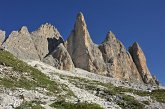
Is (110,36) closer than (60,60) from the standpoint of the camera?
No

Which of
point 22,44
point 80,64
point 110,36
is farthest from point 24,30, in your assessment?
point 110,36

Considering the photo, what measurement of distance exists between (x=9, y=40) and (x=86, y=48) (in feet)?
97.8

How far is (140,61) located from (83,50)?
42842mm

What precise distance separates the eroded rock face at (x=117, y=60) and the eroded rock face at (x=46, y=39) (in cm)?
2028

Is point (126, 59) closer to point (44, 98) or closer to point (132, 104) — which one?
point (132, 104)

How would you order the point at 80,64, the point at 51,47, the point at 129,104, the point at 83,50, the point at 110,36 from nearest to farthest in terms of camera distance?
1. the point at 129,104
2. the point at 80,64
3. the point at 83,50
4. the point at 51,47
5. the point at 110,36

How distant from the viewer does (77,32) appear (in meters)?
162

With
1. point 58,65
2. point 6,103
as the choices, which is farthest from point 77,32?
point 6,103

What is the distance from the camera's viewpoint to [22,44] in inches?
5659

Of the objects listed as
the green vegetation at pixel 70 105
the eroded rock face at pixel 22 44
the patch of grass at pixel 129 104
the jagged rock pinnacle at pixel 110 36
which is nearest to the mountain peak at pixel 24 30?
the eroded rock face at pixel 22 44

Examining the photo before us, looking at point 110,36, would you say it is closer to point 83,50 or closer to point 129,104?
point 83,50

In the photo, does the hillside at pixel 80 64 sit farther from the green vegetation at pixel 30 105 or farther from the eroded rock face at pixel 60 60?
the green vegetation at pixel 30 105

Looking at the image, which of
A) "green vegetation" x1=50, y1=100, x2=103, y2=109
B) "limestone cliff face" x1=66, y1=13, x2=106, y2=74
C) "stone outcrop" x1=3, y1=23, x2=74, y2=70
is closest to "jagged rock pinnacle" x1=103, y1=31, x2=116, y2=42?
"limestone cliff face" x1=66, y1=13, x2=106, y2=74

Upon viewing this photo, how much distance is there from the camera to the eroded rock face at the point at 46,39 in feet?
507
